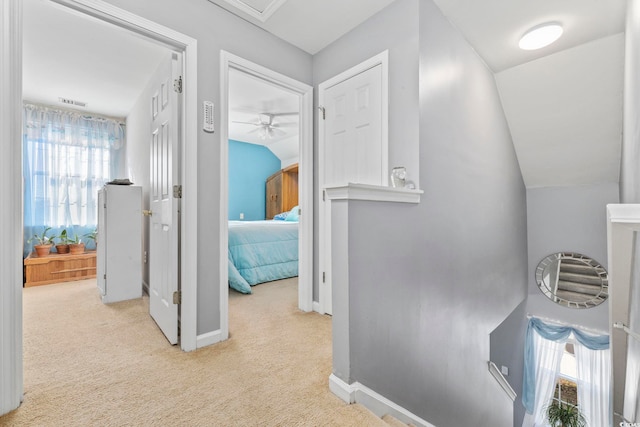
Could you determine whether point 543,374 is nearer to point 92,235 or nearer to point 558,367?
point 558,367

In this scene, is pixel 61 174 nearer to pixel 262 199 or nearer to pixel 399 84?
pixel 262 199

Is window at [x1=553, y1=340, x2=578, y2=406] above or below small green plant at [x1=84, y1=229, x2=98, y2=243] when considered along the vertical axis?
below

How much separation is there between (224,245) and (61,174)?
3595mm

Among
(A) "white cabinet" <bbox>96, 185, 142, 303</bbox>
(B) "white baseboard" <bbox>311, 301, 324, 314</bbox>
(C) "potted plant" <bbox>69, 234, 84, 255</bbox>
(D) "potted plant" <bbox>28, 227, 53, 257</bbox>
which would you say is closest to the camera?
(B) "white baseboard" <bbox>311, 301, 324, 314</bbox>

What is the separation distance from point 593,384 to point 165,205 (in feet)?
19.8

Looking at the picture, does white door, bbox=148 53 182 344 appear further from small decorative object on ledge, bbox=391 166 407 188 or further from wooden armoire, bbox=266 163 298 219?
wooden armoire, bbox=266 163 298 219

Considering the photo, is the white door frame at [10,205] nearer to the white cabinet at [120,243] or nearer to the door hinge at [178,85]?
the door hinge at [178,85]

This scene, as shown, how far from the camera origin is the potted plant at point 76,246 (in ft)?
12.5

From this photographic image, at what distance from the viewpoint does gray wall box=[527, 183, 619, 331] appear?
3.72 m

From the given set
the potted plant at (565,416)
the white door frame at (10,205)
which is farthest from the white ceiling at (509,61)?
the potted plant at (565,416)

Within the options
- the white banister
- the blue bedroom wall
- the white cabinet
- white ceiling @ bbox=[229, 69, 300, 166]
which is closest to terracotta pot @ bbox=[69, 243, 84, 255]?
the white cabinet

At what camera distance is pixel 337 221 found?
1.41 metres

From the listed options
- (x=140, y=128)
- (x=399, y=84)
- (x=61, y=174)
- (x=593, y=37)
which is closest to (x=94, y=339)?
(x=140, y=128)

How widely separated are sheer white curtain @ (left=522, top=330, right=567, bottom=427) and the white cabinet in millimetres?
5741
